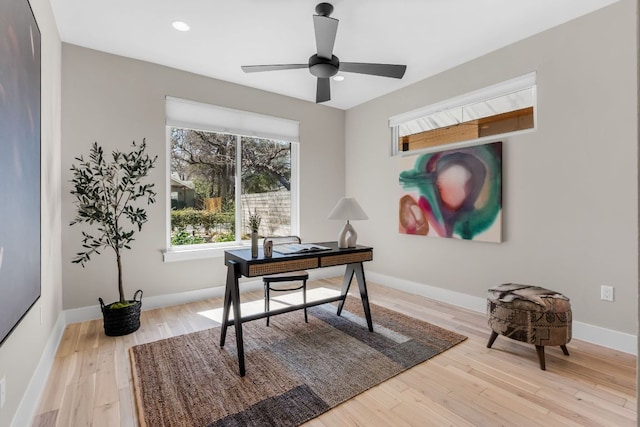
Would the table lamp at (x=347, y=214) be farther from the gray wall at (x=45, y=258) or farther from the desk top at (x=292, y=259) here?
the gray wall at (x=45, y=258)

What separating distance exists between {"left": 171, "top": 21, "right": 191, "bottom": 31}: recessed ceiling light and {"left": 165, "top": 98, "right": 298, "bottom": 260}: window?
101 centimetres

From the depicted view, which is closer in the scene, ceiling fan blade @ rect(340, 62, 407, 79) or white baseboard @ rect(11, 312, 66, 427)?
white baseboard @ rect(11, 312, 66, 427)

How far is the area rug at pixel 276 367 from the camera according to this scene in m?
1.80

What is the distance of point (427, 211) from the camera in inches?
153

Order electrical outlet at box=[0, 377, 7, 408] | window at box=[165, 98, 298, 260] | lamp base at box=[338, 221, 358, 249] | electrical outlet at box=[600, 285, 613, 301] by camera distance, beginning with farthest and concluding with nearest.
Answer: window at box=[165, 98, 298, 260] < lamp base at box=[338, 221, 358, 249] < electrical outlet at box=[600, 285, 613, 301] < electrical outlet at box=[0, 377, 7, 408]

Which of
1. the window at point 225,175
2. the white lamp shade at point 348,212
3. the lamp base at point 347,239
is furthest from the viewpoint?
the window at point 225,175

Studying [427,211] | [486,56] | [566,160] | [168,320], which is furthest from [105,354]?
[486,56]

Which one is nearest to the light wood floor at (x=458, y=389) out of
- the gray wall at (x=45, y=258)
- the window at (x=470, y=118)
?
the gray wall at (x=45, y=258)

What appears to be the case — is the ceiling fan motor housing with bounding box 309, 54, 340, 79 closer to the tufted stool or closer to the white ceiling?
the white ceiling

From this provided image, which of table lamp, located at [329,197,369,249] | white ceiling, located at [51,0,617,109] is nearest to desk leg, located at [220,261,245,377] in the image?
table lamp, located at [329,197,369,249]

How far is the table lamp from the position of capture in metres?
2.81

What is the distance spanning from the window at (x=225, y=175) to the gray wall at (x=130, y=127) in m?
0.15

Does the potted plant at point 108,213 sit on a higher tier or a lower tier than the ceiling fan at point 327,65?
lower

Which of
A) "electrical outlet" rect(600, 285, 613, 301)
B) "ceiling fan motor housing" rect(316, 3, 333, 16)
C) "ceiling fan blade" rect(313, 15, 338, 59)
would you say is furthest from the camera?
"electrical outlet" rect(600, 285, 613, 301)
